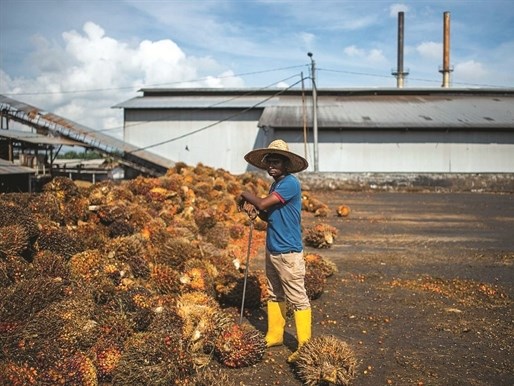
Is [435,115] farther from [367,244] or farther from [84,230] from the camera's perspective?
[84,230]

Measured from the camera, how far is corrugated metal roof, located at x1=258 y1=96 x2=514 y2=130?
112ft

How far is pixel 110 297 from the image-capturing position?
5.54 m

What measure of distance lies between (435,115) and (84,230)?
1363 inches

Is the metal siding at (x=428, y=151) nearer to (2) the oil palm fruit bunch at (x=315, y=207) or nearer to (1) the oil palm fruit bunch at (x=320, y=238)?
(2) the oil palm fruit bunch at (x=315, y=207)

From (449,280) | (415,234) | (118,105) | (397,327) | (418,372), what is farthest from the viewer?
(118,105)

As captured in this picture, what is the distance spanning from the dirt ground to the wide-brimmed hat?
2301 mm

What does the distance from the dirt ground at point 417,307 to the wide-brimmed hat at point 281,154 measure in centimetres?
230

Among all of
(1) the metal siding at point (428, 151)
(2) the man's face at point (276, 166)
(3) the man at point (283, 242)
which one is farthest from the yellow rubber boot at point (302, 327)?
(1) the metal siding at point (428, 151)

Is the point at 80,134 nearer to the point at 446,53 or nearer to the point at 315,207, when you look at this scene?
the point at 315,207

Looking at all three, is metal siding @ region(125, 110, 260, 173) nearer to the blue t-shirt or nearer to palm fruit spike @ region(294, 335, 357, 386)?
the blue t-shirt

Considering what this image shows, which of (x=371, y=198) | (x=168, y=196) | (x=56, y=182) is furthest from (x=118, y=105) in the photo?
(x=56, y=182)

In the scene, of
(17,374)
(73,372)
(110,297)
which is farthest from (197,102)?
(17,374)

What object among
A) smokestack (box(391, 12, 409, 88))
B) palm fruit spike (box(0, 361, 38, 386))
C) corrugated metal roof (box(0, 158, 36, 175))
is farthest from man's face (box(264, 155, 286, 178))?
smokestack (box(391, 12, 409, 88))

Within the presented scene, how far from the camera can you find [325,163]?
3541cm
